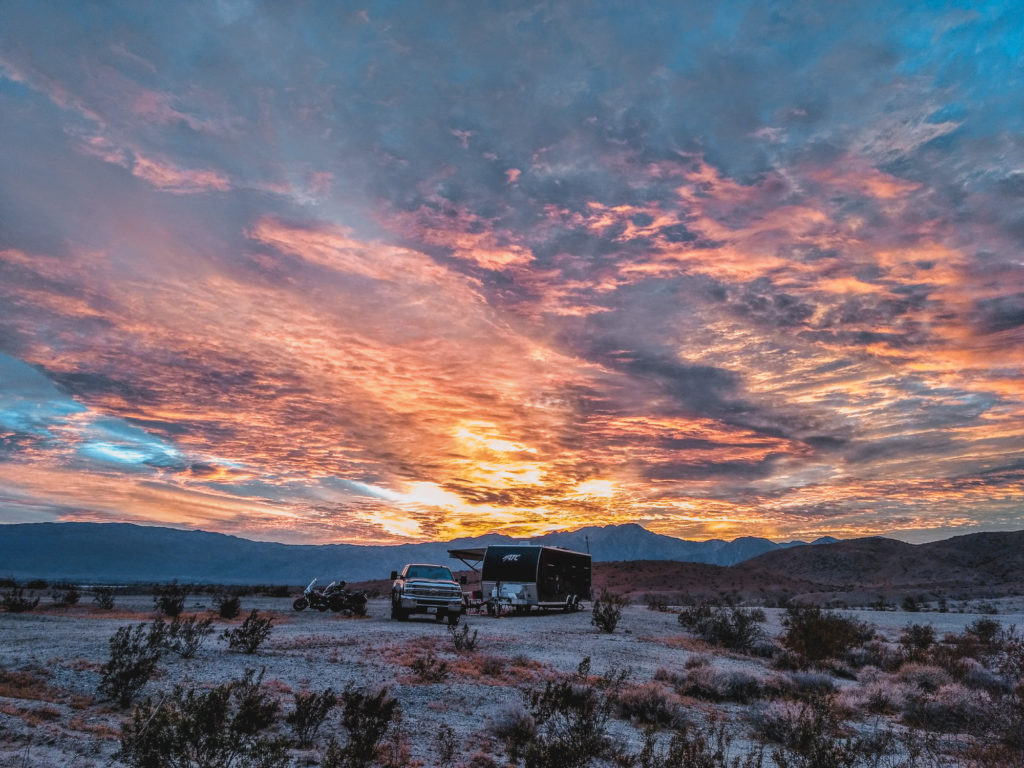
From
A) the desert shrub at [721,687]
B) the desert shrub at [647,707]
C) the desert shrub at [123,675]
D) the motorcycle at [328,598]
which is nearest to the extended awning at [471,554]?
the motorcycle at [328,598]

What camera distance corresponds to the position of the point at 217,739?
5.77 m

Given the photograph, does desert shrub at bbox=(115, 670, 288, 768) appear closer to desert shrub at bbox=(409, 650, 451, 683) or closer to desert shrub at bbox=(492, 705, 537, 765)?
desert shrub at bbox=(492, 705, 537, 765)

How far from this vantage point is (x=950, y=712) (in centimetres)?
1162

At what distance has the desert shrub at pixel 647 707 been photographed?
418 inches

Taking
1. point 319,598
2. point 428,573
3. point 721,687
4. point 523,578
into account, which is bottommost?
point 721,687

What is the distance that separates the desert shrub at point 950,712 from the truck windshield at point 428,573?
17.7 meters

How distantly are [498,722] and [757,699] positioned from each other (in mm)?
6388

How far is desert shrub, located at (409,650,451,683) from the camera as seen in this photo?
39.6 feet

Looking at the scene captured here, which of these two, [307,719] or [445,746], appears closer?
[445,746]

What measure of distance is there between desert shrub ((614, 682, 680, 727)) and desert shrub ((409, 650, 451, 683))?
3.47 meters

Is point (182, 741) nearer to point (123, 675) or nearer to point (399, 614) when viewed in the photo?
point (123, 675)

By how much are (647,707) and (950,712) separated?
585 cm

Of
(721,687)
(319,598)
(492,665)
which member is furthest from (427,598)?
(721,687)

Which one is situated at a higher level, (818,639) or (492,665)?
(818,639)
